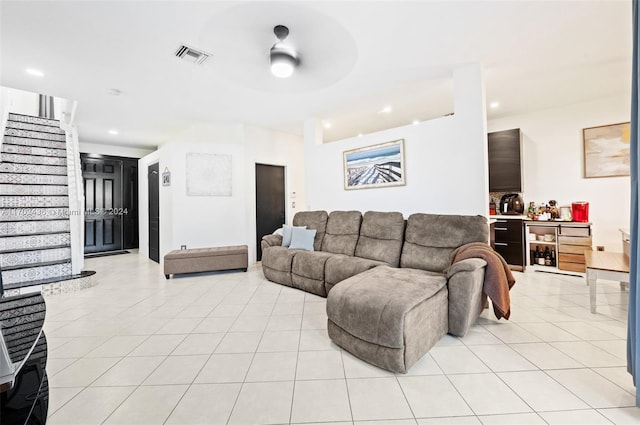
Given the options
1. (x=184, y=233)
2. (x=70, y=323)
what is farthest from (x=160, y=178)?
(x=70, y=323)

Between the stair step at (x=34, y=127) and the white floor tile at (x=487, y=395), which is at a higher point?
the stair step at (x=34, y=127)

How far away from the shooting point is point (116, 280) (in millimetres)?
4094

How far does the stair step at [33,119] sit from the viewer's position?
4220 mm

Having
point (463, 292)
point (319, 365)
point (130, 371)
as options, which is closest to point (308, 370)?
point (319, 365)

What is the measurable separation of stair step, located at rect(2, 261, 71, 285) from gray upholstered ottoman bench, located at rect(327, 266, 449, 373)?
4.14 meters

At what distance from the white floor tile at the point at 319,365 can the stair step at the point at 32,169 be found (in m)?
4.90

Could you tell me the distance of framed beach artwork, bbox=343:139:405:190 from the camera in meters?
3.70

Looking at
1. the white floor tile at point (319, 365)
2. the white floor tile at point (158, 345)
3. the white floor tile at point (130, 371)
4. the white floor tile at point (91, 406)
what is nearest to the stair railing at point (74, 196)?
the white floor tile at point (158, 345)

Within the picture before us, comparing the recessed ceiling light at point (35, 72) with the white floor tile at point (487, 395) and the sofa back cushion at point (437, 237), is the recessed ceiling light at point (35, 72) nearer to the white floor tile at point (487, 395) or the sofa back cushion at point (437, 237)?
the sofa back cushion at point (437, 237)

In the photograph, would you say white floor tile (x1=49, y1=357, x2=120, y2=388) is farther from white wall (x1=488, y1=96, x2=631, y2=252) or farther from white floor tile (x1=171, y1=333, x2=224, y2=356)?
white wall (x1=488, y1=96, x2=631, y2=252)

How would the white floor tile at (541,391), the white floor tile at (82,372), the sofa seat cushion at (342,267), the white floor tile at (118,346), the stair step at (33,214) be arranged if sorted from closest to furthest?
the white floor tile at (541,391) → the white floor tile at (82,372) → the white floor tile at (118,346) → the sofa seat cushion at (342,267) → the stair step at (33,214)

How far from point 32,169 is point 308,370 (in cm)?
511

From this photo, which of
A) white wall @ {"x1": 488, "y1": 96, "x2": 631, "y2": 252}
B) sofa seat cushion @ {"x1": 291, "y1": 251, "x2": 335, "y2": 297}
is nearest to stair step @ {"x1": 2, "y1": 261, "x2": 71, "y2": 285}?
sofa seat cushion @ {"x1": 291, "y1": 251, "x2": 335, "y2": 297}

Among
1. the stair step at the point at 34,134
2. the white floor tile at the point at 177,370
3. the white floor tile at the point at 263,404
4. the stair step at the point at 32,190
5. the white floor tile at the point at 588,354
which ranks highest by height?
the stair step at the point at 34,134
